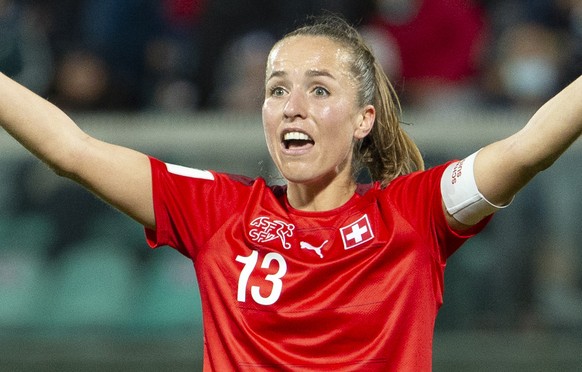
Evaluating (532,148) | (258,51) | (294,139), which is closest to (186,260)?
(258,51)

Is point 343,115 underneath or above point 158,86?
underneath

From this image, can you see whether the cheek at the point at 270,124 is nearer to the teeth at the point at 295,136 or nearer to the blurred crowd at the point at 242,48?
the teeth at the point at 295,136

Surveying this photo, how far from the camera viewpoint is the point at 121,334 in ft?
16.7

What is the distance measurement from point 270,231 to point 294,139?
276 millimetres

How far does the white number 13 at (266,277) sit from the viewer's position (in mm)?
2914

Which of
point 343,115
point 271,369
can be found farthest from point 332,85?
point 271,369

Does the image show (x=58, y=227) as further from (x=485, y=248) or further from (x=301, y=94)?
(x=301, y=94)

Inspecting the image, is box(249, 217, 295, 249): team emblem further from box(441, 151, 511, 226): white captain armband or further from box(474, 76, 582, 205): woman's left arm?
box(474, 76, 582, 205): woman's left arm

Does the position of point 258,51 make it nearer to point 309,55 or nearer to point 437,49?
point 437,49

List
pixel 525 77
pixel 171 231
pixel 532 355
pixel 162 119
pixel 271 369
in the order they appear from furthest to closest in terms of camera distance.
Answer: pixel 525 77
pixel 162 119
pixel 532 355
pixel 171 231
pixel 271 369

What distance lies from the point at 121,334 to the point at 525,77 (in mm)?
2794

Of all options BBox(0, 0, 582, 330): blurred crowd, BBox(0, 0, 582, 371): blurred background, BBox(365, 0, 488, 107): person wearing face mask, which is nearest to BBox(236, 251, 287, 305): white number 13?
BBox(0, 0, 582, 371): blurred background

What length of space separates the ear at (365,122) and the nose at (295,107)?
0.74 feet

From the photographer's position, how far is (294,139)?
312 centimetres
